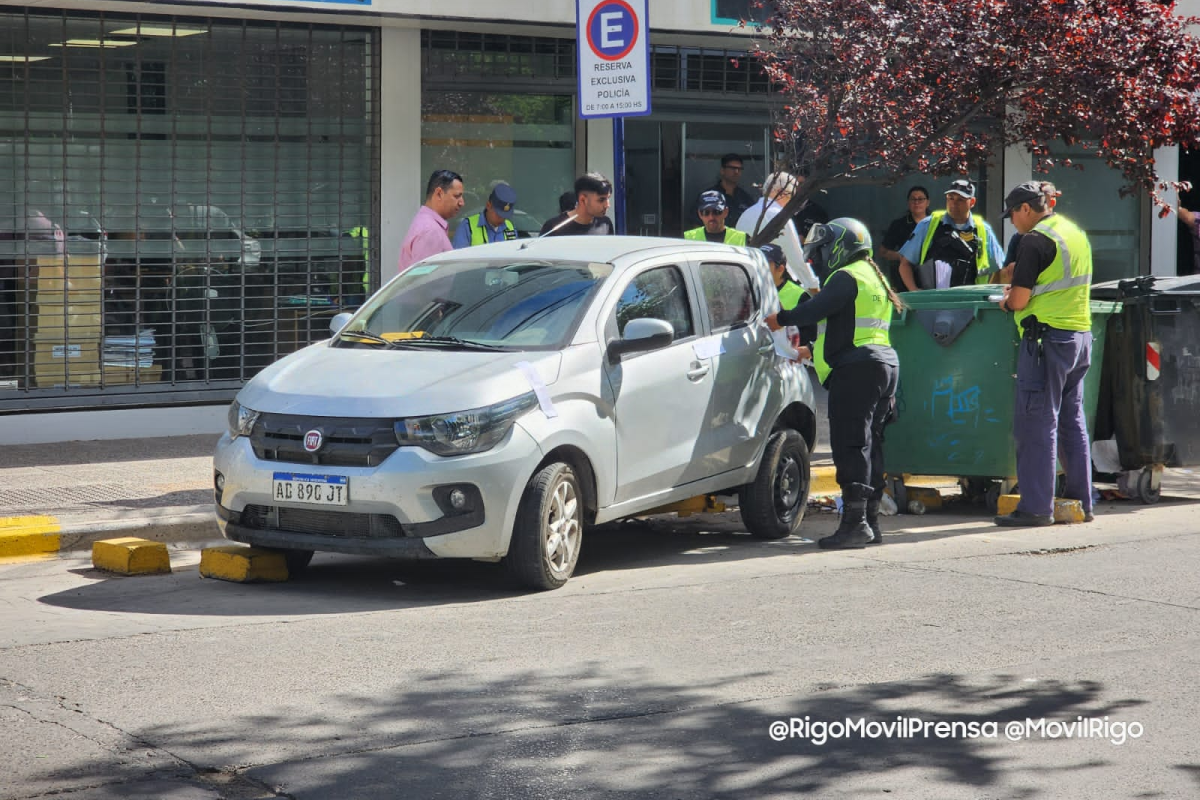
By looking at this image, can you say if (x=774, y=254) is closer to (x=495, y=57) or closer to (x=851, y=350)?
(x=851, y=350)

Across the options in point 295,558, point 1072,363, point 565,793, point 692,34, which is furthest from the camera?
point 692,34

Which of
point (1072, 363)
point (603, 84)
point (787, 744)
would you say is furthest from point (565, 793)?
point (603, 84)

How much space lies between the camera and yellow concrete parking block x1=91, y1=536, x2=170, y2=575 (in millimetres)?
7973

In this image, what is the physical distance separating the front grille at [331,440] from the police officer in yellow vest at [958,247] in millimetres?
6034

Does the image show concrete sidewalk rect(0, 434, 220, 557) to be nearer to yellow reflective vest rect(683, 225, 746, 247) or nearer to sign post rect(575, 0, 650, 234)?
sign post rect(575, 0, 650, 234)

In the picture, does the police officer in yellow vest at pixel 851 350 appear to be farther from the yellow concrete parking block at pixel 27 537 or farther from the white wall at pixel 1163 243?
the white wall at pixel 1163 243

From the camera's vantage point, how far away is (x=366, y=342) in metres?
7.92

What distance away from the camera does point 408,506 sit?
274 inches

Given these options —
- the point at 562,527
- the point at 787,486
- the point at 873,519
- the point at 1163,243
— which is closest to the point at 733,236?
the point at 787,486

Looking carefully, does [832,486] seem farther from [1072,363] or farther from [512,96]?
[512,96]

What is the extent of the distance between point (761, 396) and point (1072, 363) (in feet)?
6.30

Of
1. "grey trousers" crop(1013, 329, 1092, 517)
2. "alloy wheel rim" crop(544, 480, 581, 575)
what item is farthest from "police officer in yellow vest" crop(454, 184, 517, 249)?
"alloy wheel rim" crop(544, 480, 581, 575)

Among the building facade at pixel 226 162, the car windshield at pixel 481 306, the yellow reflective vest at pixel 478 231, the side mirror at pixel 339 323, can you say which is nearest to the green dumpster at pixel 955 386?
the car windshield at pixel 481 306

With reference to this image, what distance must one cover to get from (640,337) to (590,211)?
294 centimetres
